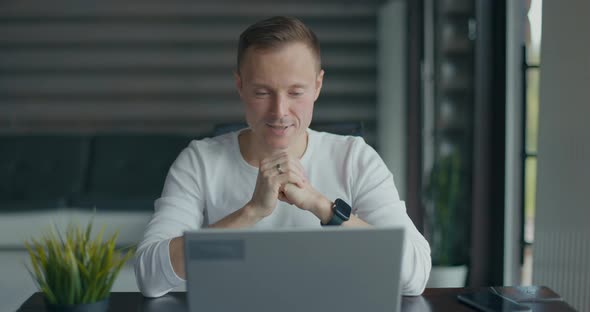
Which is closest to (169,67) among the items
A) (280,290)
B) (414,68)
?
(414,68)

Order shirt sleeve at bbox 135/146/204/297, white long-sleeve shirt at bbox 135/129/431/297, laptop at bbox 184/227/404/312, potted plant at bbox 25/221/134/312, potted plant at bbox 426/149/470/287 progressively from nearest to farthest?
laptop at bbox 184/227/404/312
potted plant at bbox 25/221/134/312
shirt sleeve at bbox 135/146/204/297
white long-sleeve shirt at bbox 135/129/431/297
potted plant at bbox 426/149/470/287

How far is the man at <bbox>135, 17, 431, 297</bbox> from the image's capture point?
1.41 m

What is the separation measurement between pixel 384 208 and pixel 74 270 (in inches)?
32.1

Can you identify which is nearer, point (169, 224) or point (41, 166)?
point (169, 224)

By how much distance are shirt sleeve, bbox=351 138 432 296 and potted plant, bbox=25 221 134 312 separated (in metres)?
0.65

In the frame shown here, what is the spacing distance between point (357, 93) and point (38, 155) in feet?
7.69

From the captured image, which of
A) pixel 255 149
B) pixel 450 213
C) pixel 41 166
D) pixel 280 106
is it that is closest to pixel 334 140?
pixel 255 149

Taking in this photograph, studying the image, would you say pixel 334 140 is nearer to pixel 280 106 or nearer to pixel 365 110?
pixel 280 106

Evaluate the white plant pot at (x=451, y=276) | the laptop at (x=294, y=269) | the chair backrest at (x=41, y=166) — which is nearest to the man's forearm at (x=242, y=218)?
the laptop at (x=294, y=269)

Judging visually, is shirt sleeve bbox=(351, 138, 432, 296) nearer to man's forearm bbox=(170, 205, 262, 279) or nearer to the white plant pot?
man's forearm bbox=(170, 205, 262, 279)

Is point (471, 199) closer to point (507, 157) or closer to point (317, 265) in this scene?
point (507, 157)

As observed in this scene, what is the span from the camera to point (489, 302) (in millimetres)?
1276

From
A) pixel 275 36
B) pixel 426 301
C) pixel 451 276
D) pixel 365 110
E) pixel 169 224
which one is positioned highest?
pixel 275 36

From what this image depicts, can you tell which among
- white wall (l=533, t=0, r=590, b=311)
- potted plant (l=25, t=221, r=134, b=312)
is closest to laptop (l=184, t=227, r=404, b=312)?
potted plant (l=25, t=221, r=134, b=312)
